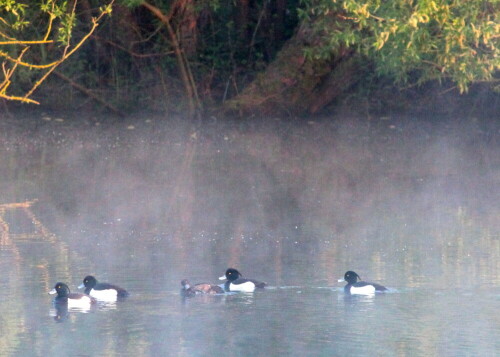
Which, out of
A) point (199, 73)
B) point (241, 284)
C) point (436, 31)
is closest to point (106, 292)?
point (241, 284)

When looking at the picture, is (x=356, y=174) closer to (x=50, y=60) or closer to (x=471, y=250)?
(x=471, y=250)

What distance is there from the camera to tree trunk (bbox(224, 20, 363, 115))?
2081cm

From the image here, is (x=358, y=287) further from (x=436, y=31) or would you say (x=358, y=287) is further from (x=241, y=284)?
(x=436, y=31)

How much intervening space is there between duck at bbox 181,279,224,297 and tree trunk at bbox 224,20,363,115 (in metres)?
11.8

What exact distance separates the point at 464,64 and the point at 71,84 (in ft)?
33.3

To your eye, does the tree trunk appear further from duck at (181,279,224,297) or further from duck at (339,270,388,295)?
duck at (181,279,224,297)

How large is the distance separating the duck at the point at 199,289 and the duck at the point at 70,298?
0.75 metres

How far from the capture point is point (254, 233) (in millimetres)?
11859

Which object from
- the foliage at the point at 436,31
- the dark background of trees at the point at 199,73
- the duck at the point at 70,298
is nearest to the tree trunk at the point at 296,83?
the dark background of trees at the point at 199,73

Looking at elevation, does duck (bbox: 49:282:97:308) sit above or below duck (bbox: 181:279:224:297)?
below

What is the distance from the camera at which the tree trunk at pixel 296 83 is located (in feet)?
68.3

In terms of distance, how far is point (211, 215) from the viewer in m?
12.9

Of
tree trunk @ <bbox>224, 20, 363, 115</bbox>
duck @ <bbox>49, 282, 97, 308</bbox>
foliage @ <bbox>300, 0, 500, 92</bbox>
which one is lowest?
duck @ <bbox>49, 282, 97, 308</bbox>

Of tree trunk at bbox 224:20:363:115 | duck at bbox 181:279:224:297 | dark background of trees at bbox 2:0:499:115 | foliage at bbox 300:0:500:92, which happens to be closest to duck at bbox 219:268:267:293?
duck at bbox 181:279:224:297
